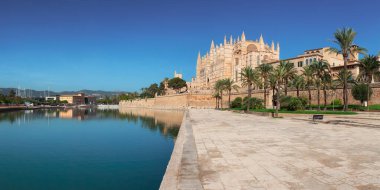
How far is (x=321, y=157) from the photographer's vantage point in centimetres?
948

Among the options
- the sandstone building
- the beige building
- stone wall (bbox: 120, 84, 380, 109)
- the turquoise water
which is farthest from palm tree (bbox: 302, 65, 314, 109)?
the turquoise water

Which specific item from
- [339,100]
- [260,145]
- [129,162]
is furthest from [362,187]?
[339,100]

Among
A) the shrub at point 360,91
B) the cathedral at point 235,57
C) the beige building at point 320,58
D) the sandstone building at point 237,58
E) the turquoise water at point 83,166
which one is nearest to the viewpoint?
the turquoise water at point 83,166

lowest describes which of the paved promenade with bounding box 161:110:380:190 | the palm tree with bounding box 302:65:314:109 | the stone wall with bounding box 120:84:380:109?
the paved promenade with bounding box 161:110:380:190

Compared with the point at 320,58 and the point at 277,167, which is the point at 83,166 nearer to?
the point at 277,167

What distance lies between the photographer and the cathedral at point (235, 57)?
9569 centimetres

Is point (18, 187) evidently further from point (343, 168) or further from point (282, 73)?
point (282, 73)

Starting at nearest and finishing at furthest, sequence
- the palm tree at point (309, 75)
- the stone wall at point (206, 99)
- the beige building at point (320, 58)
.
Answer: the stone wall at point (206, 99), the palm tree at point (309, 75), the beige building at point (320, 58)

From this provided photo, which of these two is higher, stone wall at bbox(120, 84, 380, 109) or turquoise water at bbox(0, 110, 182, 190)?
stone wall at bbox(120, 84, 380, 109)

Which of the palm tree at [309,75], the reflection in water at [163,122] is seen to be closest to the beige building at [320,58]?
the palm tree at [309,75]

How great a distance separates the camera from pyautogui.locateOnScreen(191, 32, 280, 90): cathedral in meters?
95.7

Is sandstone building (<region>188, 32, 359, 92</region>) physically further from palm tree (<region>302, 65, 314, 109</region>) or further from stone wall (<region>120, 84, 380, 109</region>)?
palm tree (<region>302, 65, 314, 109</region>)

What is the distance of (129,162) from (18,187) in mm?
4725

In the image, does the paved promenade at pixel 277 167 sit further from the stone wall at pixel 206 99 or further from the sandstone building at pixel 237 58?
the sandstone building at pixel 237 58
